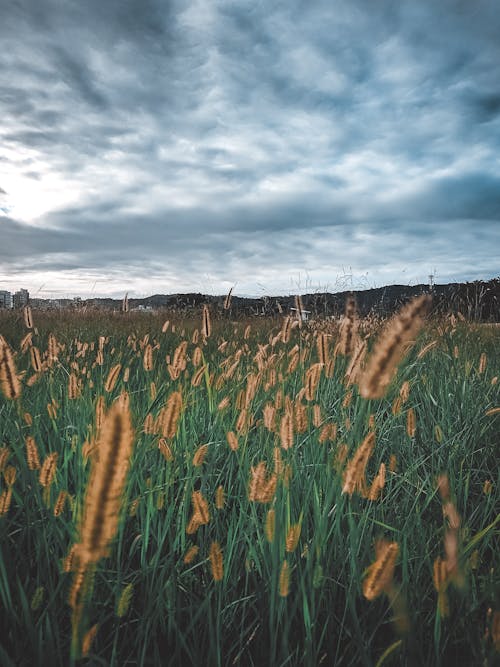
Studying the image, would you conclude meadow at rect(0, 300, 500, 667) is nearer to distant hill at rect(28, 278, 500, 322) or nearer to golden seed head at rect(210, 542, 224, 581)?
golden seed head at rect(210, 542, 224, 581)

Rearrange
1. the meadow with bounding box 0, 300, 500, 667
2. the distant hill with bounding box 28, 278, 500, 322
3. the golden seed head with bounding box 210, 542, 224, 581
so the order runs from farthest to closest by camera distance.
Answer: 1. the distant hill with bounding box 28, 278, 500, 322
2. the golden seed head with bounding box 210, 542, 224, 581
3. the meadow with bounding box 0, 300, 500, 667

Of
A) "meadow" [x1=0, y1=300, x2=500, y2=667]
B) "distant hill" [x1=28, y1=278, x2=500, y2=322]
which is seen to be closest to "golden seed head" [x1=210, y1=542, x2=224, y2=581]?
"meadow" [x1=0, y1=300, x2=500, y2=667]

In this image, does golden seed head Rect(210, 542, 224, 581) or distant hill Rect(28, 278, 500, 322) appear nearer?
golden seed head Rect(210, 542, 224, 581)

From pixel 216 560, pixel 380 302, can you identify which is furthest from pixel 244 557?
pixel 380 302

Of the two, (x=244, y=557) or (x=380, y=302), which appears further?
(x=380, y=302)

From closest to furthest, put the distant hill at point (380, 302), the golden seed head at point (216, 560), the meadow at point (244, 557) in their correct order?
the meadow at point (244, 557)
the golden seed head at point (216, 560)
the distant hill at point (380, 302)

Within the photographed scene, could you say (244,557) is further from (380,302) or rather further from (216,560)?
(380,302)

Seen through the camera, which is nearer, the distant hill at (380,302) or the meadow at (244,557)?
the meadow at (244,557)

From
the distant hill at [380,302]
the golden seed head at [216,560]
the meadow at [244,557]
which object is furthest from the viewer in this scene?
the distant hill at [380,302]

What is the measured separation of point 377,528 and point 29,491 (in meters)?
1.25

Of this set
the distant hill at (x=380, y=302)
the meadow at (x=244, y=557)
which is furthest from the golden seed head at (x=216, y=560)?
the distant hill at (x=380, y=302)

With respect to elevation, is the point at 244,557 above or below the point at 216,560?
below

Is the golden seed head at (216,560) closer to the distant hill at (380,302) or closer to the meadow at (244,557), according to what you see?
the meadow at (244,557)

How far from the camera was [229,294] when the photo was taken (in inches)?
133
